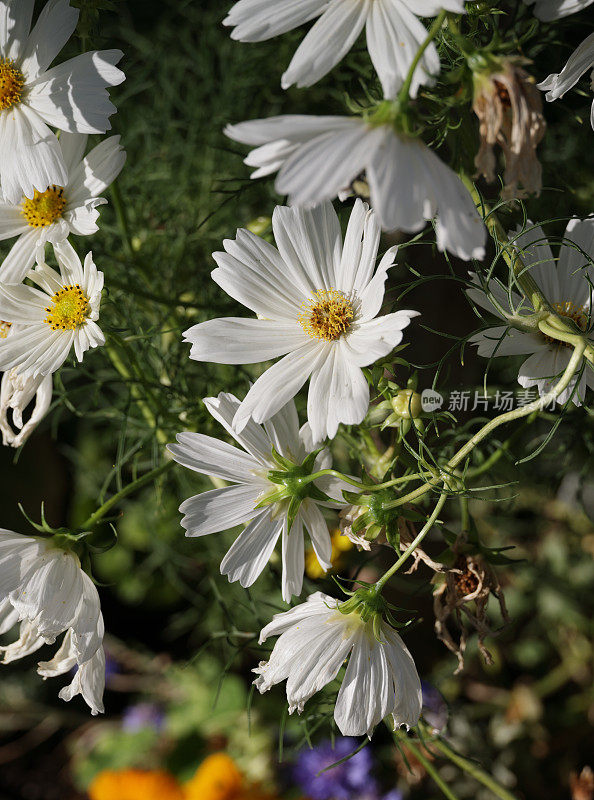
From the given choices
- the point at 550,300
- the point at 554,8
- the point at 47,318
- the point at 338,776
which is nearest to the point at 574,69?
the point at 554,8

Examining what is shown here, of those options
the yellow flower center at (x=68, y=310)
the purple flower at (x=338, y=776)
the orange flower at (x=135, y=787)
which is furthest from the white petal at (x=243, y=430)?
the orange flower at (x=135, y=787)

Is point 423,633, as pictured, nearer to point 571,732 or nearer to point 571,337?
point 571,732

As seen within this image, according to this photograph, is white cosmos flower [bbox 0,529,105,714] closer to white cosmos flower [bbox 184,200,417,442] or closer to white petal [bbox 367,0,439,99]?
white cosmos flower [bbox 184,200,417,442]

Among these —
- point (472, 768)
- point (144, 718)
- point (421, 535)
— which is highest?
point (421, 535)

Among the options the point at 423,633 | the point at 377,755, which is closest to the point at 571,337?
the point at 423,633

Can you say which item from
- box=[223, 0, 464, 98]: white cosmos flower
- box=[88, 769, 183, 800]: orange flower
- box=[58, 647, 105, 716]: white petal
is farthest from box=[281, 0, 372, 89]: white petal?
box=[88, 769, 183, 800]: orange flower

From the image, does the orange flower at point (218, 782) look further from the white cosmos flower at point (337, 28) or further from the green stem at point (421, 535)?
the white cosmos flower at point (337, 28)

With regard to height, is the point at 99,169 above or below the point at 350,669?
above

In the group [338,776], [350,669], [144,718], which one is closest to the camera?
[350,669]

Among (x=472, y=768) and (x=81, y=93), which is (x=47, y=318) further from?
(x=472, y=768)
